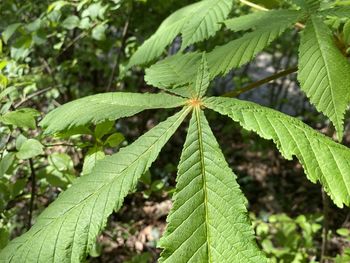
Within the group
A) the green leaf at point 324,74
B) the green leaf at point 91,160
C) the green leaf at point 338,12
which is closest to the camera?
the green leaf at point 324,74

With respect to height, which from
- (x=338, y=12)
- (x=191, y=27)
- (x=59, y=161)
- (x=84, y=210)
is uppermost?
(x=338, y=12)

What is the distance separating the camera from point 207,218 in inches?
29.9

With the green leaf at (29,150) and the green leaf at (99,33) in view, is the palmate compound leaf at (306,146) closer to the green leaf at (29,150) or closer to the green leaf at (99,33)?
the green leaf at (29,150)

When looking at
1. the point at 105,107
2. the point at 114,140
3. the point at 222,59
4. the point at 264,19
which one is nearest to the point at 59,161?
the point at 114,140

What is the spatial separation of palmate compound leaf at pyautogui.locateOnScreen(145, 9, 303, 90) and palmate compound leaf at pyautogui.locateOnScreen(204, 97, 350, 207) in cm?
25

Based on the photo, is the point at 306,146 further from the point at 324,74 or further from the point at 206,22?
the point at 206,22

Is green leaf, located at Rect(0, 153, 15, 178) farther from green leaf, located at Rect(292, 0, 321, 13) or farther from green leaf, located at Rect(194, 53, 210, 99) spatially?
green leaf, located at Rect(292, 0, 321, 13)

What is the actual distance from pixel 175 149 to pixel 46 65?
2081mm

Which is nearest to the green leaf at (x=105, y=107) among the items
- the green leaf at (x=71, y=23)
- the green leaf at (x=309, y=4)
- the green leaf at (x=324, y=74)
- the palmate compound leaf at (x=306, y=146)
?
the palmate compound leaf at (x=306, y=146)

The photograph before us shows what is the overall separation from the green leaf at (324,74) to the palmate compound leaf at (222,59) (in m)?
0.09

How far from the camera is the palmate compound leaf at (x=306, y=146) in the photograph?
792mm

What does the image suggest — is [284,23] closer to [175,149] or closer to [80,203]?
[80,203]

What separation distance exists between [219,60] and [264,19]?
0.63 feet

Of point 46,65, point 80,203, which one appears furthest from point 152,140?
point 46,65
